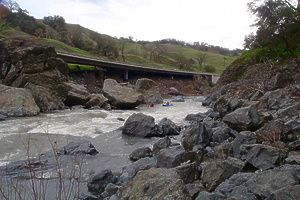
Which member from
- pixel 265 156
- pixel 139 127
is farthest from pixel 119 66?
pixel 265 156

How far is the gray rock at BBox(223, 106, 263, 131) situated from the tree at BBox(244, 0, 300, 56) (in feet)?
85.6

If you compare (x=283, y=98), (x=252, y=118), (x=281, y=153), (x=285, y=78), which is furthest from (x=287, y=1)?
(x=281, y=153)

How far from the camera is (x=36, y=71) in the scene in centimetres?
2136

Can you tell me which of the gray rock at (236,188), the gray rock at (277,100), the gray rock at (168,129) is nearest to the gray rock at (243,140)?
the gray rock at (236,188)

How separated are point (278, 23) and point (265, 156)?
33.4 m

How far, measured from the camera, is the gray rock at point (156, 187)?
12.0 feet

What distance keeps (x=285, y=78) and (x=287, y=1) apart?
22174 millimetres

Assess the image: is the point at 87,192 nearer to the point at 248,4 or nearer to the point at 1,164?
the point at 1,164

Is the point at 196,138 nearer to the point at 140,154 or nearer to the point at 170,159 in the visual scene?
the point at 140,154

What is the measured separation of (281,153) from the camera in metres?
5.20

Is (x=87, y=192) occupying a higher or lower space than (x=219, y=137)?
lower

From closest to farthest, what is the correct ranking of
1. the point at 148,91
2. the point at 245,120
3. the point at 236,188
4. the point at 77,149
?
the point at 236,188
the point at 245,120
the point at 77,149
the point at 148,91

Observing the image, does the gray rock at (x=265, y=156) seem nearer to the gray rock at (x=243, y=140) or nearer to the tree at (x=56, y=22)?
the gray rock at (x=243, y=140)

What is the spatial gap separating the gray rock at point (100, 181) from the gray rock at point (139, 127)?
565cm
